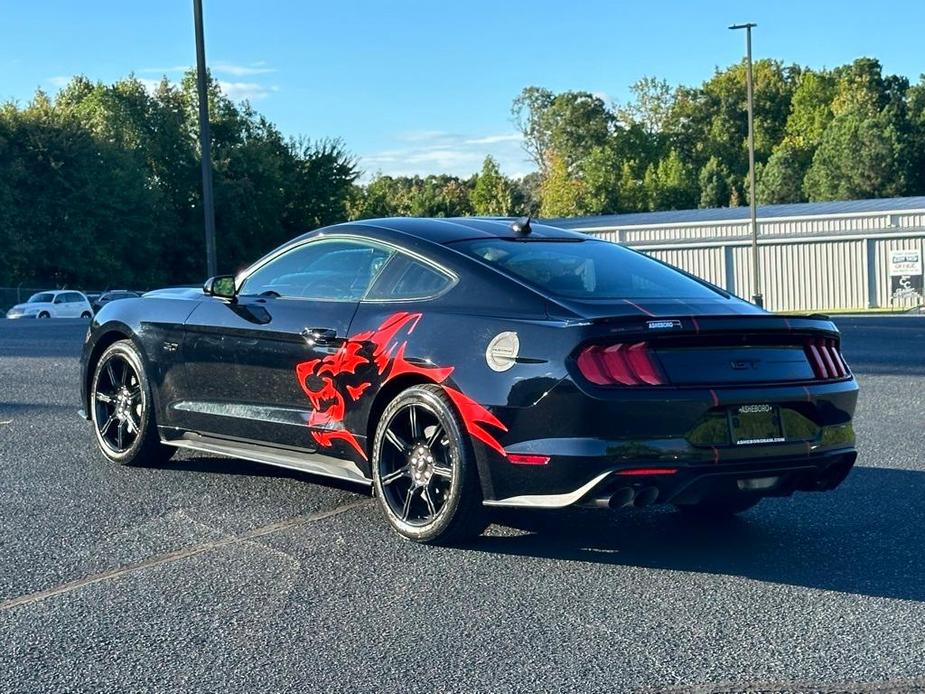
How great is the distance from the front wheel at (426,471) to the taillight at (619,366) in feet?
2.14

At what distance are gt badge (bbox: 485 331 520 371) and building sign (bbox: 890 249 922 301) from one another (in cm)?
4572

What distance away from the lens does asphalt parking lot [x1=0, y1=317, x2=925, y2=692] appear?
4055mm

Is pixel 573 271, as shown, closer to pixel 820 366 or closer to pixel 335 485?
pixel 820 366

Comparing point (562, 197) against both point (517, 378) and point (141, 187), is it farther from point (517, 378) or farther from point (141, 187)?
point (517, 378)

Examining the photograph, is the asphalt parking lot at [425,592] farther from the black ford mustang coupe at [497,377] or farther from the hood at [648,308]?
the hood at [648,308]

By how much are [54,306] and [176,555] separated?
136 ft

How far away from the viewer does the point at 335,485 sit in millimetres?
7113

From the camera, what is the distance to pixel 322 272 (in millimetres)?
6648

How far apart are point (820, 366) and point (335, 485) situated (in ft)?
8.95

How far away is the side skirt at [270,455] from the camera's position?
6.21 metres

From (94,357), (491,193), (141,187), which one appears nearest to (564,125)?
(491,193)

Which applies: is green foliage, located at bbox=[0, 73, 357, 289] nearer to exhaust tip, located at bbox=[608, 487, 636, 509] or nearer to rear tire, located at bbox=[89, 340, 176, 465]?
rear tire, located at bbox=[89, 340, 176, 465]

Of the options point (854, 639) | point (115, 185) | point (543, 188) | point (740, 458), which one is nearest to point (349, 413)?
point (740, 458)

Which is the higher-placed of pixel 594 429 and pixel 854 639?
pixel 594 429
